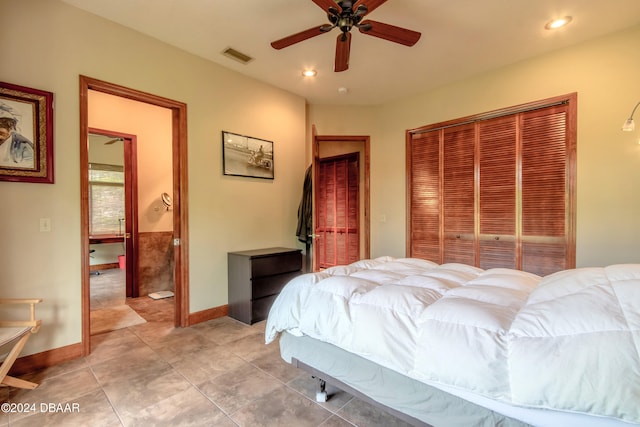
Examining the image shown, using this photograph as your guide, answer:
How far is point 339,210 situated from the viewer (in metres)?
5.88

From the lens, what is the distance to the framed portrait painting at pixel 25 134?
84.9 inches

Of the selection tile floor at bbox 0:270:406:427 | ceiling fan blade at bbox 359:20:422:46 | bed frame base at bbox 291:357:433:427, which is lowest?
tile floor at bbox 0:270:406:427

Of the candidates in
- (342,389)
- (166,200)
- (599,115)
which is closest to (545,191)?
(599,115)

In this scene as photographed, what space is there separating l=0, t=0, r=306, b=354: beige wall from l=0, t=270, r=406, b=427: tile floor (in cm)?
44

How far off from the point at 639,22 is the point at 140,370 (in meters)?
5.04

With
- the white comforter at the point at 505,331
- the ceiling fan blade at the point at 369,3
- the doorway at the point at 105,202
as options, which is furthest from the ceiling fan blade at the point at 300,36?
the doorway at the point at 105,202

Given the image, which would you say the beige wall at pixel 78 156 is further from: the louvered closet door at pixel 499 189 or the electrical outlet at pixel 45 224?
the louvered closet door at pixel 499 189

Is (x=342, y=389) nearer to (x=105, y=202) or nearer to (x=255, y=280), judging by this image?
(x=255, y=280)

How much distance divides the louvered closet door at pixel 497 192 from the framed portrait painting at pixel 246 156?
261cm

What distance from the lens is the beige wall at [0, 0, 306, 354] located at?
222cm

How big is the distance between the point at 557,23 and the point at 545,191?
1.55 m

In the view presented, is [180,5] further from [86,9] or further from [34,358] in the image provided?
[34,358]

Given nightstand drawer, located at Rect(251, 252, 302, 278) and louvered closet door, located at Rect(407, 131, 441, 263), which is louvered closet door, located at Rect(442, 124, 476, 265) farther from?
nightstand drawer, located at Rect(251, 252, 302, 278)

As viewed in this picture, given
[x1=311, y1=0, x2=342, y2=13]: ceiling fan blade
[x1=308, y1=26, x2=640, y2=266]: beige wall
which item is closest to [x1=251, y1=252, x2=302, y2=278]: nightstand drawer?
[x1=311, y1=0, x2=342, y2=13]: ceiling fan blade
